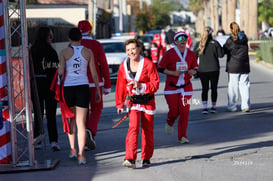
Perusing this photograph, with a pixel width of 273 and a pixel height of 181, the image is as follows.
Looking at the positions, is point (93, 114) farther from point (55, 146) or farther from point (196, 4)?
point (196, 4)

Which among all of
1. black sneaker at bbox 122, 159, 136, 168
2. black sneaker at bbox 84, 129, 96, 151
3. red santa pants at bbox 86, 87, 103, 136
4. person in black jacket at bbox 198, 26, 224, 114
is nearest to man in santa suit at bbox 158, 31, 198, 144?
red santa pants at bbox 86, 87, 103, 136

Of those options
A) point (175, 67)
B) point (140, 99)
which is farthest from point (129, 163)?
point (175, 67)

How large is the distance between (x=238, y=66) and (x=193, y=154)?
464 cm

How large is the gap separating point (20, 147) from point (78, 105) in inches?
82.4

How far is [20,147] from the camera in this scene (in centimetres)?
1003

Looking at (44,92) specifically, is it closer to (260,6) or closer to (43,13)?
(43,13)

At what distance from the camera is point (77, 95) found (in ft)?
27.4

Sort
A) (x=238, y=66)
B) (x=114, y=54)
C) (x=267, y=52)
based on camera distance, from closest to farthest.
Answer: (x=238, y=66)
(x=114, y=54)
(x=267, y=52)

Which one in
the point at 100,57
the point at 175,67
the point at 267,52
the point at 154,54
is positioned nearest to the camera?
the point at 100,57

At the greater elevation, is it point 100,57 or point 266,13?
point 266,13

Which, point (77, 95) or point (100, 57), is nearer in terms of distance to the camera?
point (77, 95)

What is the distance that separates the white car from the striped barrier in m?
12.6

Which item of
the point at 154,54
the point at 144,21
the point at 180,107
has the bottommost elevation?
the point at 180,107

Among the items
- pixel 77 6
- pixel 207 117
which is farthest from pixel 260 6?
pixel 207 117
